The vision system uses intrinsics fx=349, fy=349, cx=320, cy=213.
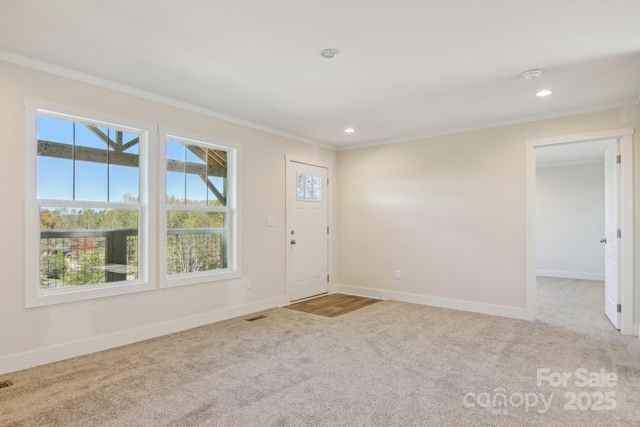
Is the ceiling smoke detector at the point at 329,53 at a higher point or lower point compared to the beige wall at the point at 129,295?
higher

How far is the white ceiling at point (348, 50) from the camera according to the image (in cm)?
222

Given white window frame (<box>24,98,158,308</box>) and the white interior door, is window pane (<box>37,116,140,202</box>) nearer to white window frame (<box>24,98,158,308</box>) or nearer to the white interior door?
white window frame (<box>24,98,158,308</box>)

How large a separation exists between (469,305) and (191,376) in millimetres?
3684

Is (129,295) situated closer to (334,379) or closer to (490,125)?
(334,379)

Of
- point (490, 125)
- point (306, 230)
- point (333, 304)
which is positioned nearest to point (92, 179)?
point (306, 230)

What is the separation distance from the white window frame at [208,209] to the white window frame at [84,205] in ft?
0.29

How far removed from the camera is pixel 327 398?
238 cm

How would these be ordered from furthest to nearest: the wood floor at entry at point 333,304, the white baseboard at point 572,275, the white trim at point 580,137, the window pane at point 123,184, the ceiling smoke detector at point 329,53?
the white baseboard at point 572,275 < the wood floor at entry at point 333,304 < the white trim at point 580,137 < the window pane at point 123,184 < the ceiling smoke detector at point 329,53

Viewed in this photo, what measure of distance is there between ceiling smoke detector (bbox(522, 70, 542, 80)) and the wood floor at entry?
3357 mm

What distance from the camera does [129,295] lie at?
11.5 feet

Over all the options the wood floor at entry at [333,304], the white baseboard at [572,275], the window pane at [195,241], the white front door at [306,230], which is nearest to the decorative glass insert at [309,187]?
the white front door at [306,230]

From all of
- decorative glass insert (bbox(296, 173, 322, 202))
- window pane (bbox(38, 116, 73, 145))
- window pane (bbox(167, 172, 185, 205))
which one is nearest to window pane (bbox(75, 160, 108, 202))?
window pane (bbox(38, 116, 73, 145))

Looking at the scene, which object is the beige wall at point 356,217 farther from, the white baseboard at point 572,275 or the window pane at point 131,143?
the white baseboard at point 572,275

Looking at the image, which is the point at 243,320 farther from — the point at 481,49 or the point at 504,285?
the point at 481,49
